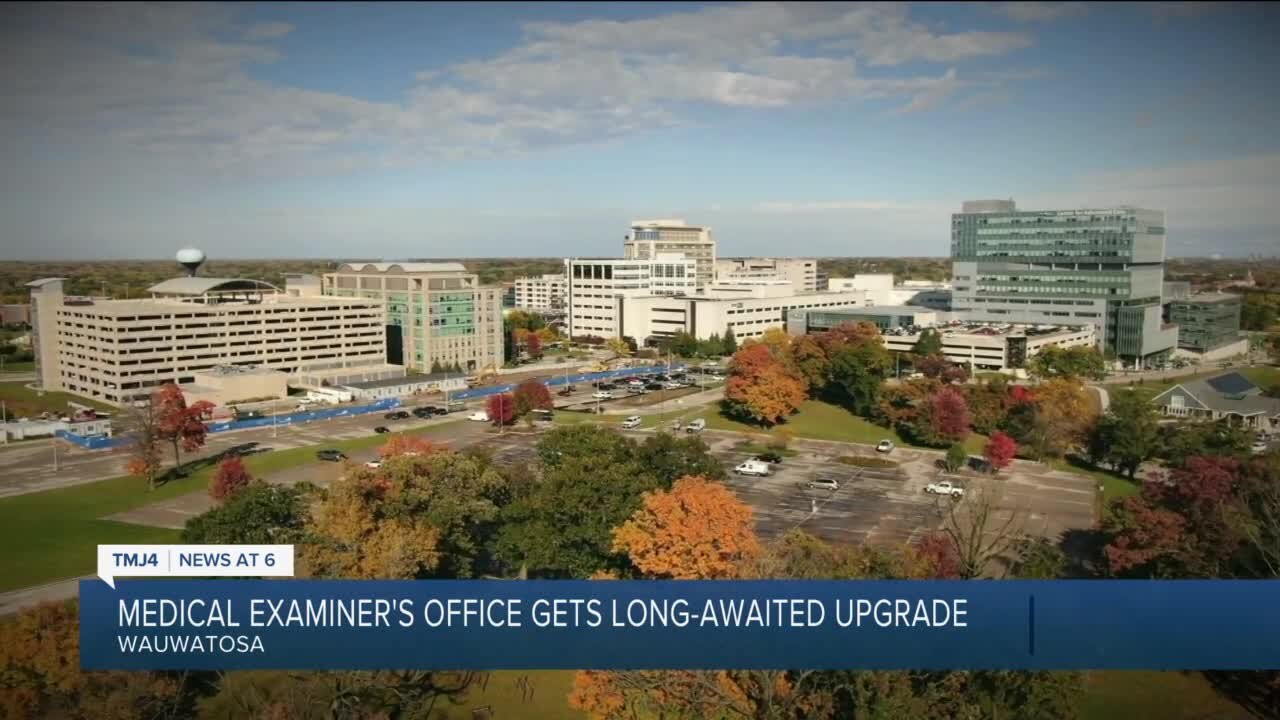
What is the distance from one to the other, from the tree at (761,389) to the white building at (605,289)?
18064mm

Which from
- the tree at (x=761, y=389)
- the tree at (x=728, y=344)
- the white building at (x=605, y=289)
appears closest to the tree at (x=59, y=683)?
the tree at (x=761, y=389)

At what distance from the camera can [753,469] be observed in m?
18.3

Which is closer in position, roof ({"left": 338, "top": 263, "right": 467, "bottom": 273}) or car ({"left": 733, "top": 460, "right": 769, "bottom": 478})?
car ({"left": 733, "top": 460, "right": 769, "bottom": 478})

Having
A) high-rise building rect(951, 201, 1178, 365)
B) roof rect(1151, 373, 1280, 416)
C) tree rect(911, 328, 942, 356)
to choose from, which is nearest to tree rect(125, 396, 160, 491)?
roof rect(1151, 373, 1280, 416)

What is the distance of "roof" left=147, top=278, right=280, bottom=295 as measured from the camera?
29656mm

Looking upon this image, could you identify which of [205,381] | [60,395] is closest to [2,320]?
[60,395]

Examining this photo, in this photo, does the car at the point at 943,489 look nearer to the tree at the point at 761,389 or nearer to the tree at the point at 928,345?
the tree at the point at 761,389

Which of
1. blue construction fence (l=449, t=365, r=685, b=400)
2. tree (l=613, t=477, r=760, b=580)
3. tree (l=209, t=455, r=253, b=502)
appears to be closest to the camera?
tree (l=613, t=477, r=760, b=580)

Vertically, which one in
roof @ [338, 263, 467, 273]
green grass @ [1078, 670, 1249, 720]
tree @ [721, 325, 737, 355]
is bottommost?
green grass @ [1078, 670, 1249, 720]

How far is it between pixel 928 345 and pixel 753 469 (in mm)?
14906

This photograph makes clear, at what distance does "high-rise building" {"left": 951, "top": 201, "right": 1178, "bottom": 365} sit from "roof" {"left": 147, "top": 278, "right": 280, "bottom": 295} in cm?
2965

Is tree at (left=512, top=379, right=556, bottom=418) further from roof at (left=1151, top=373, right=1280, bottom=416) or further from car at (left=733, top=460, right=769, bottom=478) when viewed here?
roof at (left=1151, top=373, right=1280, bottom=416)

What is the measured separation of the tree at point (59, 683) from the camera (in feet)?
23.0

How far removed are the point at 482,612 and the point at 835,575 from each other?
3766 millimetres
